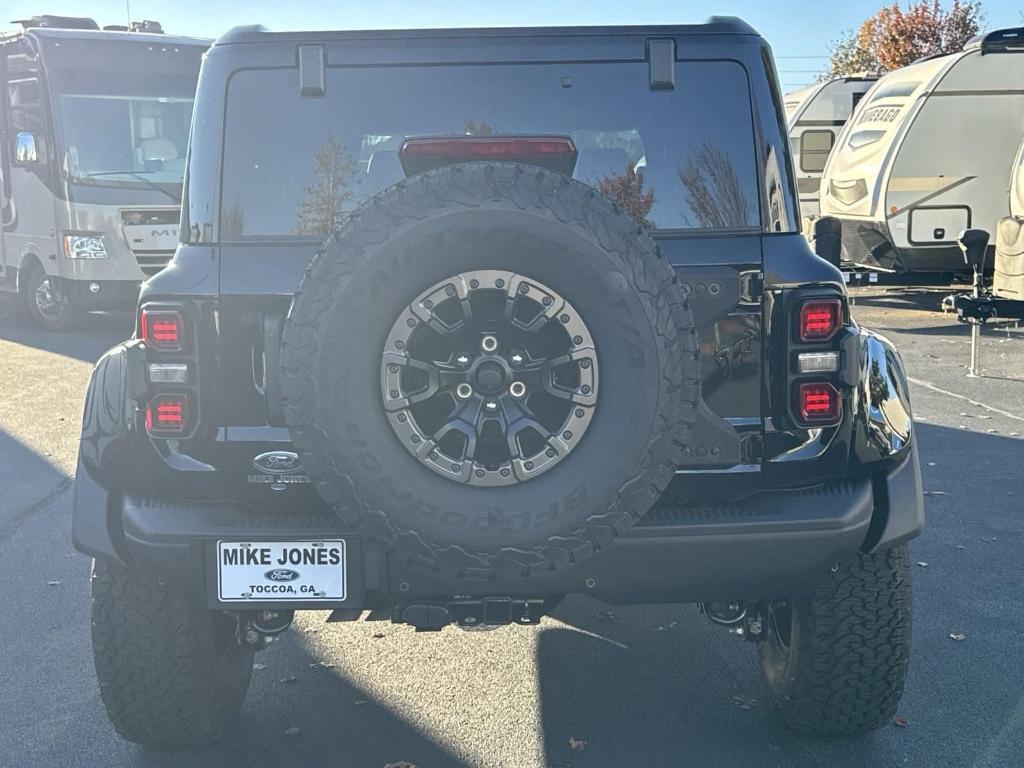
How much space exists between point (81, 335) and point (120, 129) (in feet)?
7.91

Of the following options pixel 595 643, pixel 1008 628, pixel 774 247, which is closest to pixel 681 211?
pixel 774 247

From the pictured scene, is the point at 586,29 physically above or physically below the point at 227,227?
above

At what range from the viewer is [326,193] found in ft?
11.3

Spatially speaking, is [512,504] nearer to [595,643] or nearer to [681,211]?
[681,211]

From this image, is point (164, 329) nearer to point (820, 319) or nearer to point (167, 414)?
point (167, 414)

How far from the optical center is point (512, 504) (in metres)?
2.99

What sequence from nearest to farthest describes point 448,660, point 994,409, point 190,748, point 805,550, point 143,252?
point 805,550
point 190,748
point 448,660
point 994,409
point 143,252

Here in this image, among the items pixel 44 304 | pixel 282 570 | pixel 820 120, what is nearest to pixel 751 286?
pixel 282 570

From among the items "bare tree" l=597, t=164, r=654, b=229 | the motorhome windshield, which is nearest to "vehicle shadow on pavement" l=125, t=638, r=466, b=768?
"bare tree" l=597, t=164, r=654, b=229

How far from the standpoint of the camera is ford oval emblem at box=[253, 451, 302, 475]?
3.37 metres

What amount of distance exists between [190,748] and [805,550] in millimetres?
1952

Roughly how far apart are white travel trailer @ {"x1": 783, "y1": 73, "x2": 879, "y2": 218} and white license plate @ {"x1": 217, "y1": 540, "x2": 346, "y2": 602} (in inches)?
639

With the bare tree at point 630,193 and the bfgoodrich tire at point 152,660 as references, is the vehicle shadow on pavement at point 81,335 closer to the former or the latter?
the bfgoodrich tire at point 152,660

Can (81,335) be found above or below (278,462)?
below
